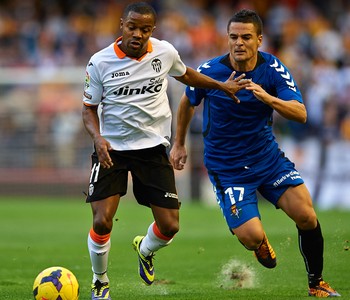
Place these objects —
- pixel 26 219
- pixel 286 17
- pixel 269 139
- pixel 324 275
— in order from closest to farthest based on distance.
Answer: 1. pixel 269 139
2. pixel 324 275
3. pixel 26 219
4. pixel 286 17

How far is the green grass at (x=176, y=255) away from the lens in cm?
913

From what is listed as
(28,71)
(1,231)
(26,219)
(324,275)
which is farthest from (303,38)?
(324,275)

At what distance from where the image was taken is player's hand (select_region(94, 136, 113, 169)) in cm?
801

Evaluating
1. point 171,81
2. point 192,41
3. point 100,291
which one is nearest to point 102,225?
point 100,291

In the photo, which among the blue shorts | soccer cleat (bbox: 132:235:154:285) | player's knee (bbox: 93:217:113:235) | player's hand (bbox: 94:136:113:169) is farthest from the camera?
soccer cleat (bbox: 132:235:154:285)

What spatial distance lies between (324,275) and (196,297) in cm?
201

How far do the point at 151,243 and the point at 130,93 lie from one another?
152 cm

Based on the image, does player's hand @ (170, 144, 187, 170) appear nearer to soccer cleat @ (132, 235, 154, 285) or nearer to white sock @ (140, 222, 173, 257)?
white sock @ (140, 222, 173, 257)

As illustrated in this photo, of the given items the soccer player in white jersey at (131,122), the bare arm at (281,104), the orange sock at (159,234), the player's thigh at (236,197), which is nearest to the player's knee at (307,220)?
the player's thigh at (236,197)

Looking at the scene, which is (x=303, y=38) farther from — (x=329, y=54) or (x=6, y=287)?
(x=6, y=287)

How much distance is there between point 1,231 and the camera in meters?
15.6

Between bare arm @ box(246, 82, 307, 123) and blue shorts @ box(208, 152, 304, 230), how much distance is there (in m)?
0.56

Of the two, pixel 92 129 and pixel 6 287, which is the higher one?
pixel 92 129

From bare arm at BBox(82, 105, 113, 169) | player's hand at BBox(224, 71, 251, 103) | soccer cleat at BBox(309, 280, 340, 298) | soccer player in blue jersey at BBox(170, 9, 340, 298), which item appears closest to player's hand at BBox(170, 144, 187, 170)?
soccer player in blue jersey at BBox(170, 9, 340, 298)
